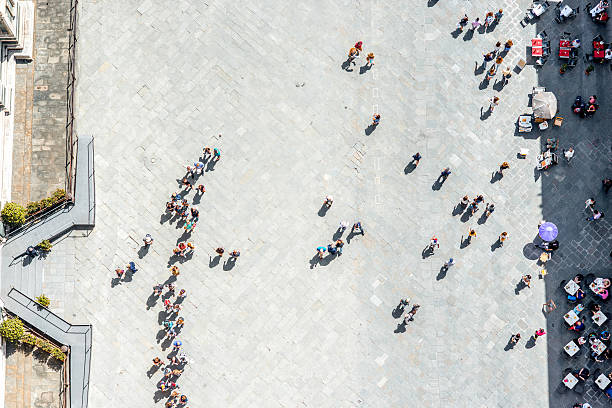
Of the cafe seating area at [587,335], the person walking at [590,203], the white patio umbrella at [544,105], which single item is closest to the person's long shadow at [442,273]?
the cafe seating area at [587,335]

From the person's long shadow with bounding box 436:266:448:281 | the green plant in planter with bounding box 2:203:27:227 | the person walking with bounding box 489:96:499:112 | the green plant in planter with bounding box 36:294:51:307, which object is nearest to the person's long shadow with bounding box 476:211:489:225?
the person's long shadow with bounding box 436:266:448:281

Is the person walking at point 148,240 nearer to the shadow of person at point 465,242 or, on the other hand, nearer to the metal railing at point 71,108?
the metal railing at point 71,108

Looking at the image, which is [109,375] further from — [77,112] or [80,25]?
[80,25]

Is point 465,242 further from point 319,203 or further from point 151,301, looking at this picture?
point 151,301

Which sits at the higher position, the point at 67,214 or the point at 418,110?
the point at 67,214

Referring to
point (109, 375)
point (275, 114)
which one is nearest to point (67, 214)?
point (109, 375)

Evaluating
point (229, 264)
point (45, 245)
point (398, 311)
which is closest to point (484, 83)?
point (398, 311)

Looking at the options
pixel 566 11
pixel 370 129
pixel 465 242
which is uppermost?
pixel 370 129
